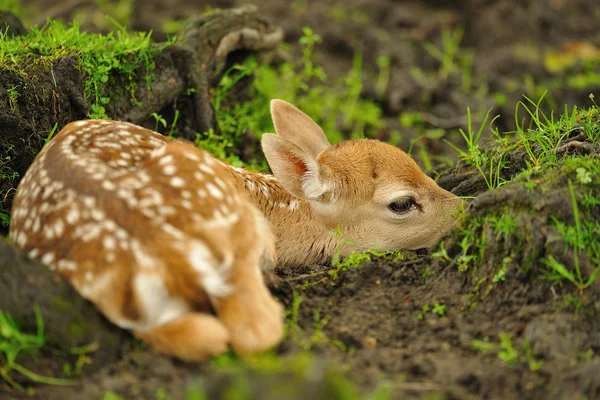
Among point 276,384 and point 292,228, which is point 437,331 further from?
point 292,228

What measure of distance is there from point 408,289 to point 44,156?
2.02 meters

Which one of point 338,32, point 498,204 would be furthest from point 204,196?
point 338,32

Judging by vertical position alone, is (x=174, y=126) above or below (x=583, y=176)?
below

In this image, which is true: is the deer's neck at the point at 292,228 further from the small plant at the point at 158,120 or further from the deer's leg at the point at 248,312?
the deer's leg at the point at 248,312

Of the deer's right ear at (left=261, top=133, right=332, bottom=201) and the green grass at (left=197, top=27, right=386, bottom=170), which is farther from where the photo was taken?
the green grass at (left=197, top=27, right=386, bottom=170)

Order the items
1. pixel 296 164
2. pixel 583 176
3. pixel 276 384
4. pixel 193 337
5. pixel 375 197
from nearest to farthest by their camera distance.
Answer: pixel 276 384 < pixel 193 337 < pixel 583 176 < pixel 296 164 < pixel 375 197

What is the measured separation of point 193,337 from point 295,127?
250 cm

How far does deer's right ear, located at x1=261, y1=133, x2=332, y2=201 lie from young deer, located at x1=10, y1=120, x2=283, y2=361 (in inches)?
35.6

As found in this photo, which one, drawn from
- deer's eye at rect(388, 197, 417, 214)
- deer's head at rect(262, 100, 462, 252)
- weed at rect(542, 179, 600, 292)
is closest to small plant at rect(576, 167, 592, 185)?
weed at rect(542, 179, 600, 292)

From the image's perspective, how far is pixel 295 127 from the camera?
5.46m

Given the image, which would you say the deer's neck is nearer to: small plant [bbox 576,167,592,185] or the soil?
the soil

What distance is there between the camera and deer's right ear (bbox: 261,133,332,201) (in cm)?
481

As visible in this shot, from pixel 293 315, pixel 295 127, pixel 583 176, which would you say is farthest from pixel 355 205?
pixel 583 176

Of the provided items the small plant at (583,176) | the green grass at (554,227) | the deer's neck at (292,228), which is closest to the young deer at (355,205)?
the deer's neck at (292,228)
